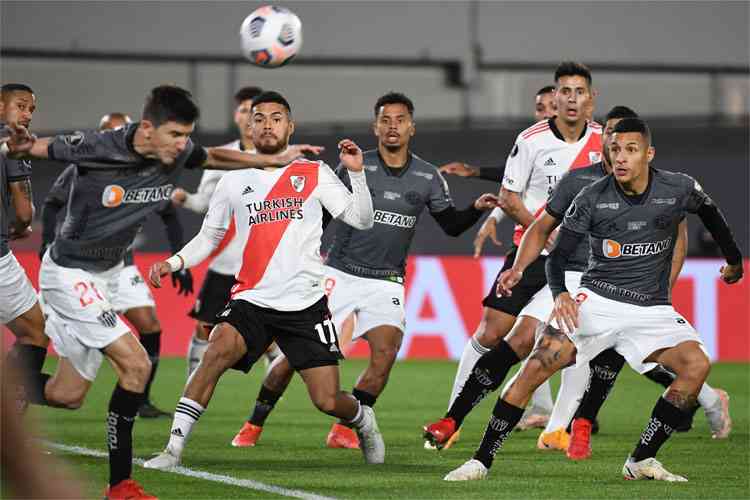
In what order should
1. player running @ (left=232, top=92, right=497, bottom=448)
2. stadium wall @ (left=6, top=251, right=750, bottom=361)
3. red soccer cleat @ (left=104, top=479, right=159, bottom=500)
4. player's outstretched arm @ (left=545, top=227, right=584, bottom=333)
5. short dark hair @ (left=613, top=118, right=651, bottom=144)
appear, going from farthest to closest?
stadium wall @ (left=6, top=251, right=750, bottom=361) → player running @ (left=232, top=92, right=497, bottom=448) → short dark hair @ (left=613, top=118, right=651, bottom=144) → player's outstretched arm @ (left=545, top=227, right=584, bottom=333) → red soccer cleat @ (left=104, top=479, right=159, bottom=500)

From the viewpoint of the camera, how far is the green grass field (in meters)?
6.13

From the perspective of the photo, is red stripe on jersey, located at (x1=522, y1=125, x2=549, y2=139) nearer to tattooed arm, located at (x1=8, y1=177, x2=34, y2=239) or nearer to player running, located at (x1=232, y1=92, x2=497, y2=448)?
player running, located at (x1=232, y1=92, x2=497, y2=448)

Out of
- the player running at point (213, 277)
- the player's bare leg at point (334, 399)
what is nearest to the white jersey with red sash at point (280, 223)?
the player's bare leg at point (334, 399)

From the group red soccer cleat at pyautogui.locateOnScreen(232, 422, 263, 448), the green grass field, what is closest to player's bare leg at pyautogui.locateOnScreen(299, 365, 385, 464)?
the green grass field

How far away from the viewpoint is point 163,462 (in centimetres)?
672

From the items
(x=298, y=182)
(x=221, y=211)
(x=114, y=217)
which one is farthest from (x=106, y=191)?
(x=298, y=182)

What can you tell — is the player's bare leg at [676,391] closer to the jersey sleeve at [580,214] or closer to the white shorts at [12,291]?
the jersey sleeve at [580,214]

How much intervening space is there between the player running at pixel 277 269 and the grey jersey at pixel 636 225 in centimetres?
124

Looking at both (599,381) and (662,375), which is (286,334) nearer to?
(599,381)

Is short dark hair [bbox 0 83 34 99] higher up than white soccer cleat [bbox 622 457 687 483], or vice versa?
short dark hair [bbox 0 83 34 99]

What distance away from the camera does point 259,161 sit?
5.89 meters

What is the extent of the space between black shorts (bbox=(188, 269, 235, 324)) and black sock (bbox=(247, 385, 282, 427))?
191 cm

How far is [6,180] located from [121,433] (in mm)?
1983

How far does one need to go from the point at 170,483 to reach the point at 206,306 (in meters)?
3.87
